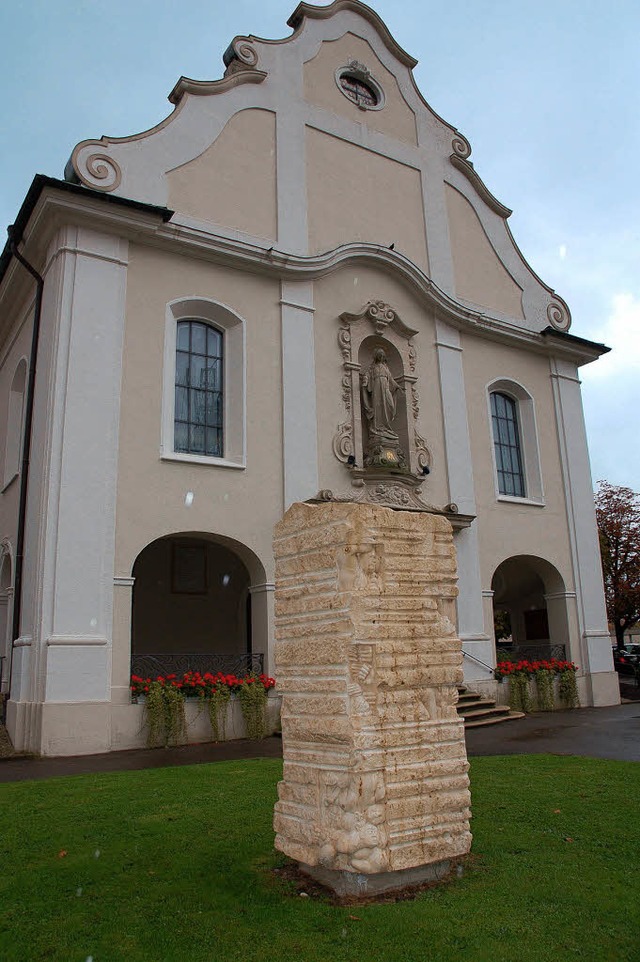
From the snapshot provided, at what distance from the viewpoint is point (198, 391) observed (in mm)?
14367

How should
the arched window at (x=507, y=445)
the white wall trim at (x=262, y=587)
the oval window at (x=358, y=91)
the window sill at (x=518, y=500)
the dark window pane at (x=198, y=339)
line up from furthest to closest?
the arched window at (x=507, y=445), the oval window at (x=358, y=91), the window sill at (x=518, y=500), the dark window pane at (x=198, y=339), the white wall trim at (x=262, y=587)

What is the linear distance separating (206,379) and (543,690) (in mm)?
9391

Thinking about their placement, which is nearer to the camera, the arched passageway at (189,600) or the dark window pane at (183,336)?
the dark window pane at (183,336)

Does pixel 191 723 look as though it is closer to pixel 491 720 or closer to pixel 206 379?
pixel 491 720

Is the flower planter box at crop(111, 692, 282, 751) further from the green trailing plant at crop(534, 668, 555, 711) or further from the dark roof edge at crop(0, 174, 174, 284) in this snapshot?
the dark roof edge at crop(0, 174, 174, 284)

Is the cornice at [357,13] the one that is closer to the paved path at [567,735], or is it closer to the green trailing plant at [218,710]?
the green trailing plant at [218,710]

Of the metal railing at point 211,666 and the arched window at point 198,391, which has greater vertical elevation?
the arched window at point 198,391

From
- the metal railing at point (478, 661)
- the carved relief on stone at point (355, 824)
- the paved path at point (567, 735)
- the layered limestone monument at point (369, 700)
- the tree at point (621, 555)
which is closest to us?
the carved relief on stone at point (355, 824)

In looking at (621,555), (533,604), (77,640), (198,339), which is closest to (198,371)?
(198,339)

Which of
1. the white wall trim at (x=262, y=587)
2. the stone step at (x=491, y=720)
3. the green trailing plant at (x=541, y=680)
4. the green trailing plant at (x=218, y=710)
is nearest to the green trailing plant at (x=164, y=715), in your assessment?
the green trailing plant at (x=218, y=710)

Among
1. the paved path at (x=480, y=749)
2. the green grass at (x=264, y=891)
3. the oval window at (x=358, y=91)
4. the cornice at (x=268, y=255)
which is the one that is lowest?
the green grass at (x=264, y=891)

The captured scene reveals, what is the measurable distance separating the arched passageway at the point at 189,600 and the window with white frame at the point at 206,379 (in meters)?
2.96

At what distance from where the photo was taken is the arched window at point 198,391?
46.3 ft

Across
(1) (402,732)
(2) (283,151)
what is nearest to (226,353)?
(2) (283,151)
